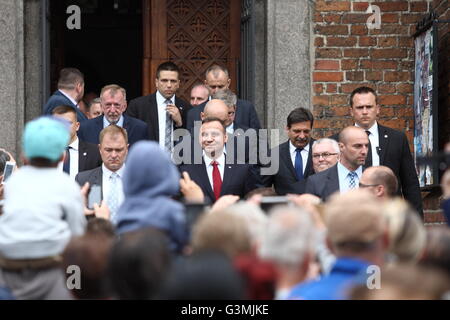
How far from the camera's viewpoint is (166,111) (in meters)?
11.2

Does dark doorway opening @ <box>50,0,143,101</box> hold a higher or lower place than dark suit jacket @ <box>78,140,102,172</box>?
higher

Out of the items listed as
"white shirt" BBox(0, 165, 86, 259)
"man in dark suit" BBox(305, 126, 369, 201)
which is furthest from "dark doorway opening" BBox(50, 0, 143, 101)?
"white shirt" BBox(0, 165, 86, 259)

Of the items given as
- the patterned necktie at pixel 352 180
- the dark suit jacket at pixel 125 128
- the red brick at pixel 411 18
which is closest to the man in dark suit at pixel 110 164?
the dark suit jacket at pixel 125 128

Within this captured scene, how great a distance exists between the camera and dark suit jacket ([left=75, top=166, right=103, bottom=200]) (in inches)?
366

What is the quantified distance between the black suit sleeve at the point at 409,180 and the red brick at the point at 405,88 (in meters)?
1.44

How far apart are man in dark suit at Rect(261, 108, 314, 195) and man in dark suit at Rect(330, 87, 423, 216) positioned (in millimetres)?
516

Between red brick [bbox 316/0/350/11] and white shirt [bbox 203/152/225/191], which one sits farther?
red brick [bbox 316/0/350/11]

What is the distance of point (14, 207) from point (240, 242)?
1.51 metres

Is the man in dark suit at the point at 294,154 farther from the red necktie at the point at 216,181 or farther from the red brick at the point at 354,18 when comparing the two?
the red brick at the point at 354,18

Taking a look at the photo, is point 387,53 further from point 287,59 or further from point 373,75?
point 287,59

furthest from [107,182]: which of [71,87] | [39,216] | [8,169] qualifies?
[39,216]

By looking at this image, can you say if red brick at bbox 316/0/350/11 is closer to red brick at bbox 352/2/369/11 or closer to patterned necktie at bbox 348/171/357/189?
red brick at bbox 352/2/369/11

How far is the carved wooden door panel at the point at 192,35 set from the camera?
1256 cm
